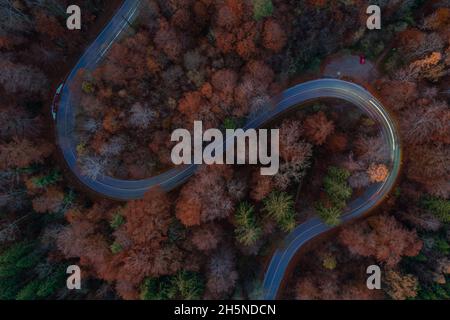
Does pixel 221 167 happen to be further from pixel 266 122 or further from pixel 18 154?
pixel 18 154

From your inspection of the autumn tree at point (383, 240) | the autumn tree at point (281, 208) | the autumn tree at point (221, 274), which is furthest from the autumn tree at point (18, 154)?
the autumn tree at point (383, 240)

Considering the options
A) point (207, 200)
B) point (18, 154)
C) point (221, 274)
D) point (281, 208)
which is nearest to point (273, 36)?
point (281, 208)

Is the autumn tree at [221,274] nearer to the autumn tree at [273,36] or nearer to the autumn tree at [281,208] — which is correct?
the autumn tree at [281,208]

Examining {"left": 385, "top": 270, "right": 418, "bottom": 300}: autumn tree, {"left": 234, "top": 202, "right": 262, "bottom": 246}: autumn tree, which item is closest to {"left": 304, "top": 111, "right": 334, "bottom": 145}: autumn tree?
{"left": 234, "top": 202, "right": 262, "bottom": 246}: autumn tree

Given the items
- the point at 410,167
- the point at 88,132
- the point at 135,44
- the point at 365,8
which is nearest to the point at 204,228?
the point at 88,132

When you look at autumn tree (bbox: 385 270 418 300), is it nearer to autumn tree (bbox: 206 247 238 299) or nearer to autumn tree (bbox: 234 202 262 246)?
autumn tree (bbox: 234 202 262 246)

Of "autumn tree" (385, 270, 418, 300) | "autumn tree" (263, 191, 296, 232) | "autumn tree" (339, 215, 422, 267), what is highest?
"autumn tree" (263, 191, 296, 232)

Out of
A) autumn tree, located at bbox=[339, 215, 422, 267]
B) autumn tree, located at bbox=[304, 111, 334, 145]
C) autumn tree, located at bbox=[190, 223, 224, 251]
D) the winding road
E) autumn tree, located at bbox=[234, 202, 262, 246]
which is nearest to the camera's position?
autumn tree, located at bbox=[234, 202, 262, 246]

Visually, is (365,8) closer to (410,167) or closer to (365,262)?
(410,167)
